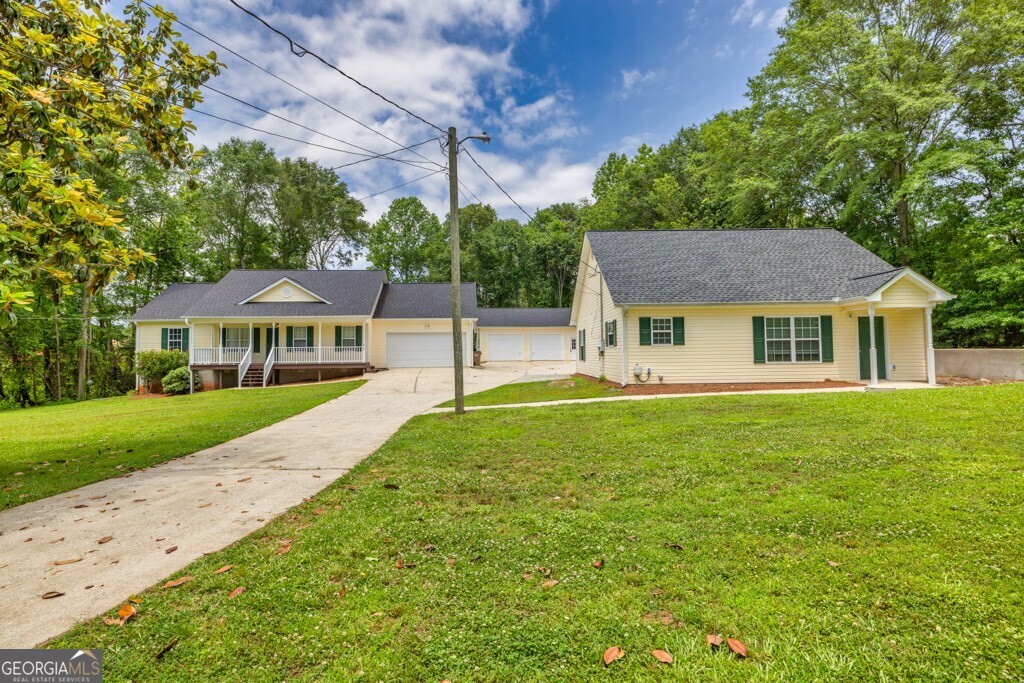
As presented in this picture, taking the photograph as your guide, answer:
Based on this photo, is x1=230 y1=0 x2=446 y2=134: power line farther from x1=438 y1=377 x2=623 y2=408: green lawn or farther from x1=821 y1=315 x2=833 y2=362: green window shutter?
x1=821 y1=315 x2=833 y2=362: green window shutter

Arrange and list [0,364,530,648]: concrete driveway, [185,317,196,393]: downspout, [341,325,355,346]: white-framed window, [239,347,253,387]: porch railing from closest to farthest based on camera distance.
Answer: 1. [0,364,530,648]: concrete driveway
2. [239,347,253,387]: porch railing
3. [185,317,196,393]: downspout
4. [341,325,355,346]: white-framed window

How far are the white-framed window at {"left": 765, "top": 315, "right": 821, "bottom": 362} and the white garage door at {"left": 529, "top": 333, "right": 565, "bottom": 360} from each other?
17.0 metres

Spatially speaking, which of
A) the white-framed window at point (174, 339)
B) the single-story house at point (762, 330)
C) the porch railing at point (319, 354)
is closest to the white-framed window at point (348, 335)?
the porch railing at point (319, 354)

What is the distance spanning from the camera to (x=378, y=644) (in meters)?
2.35

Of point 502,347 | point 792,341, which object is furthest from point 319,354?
point 792,341

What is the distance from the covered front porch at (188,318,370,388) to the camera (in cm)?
2047

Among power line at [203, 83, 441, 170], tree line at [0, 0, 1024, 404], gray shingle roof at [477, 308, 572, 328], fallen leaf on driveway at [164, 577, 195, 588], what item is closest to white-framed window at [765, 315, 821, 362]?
tree line at [0, 0, 1024, 404]

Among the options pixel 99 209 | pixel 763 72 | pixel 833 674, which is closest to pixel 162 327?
pixel 99 209

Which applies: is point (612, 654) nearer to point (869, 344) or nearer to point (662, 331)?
point (662, 331)

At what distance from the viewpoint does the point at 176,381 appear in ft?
65.8

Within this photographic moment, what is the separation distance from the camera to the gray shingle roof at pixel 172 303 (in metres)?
22.7

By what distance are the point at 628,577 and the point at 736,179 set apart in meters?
25.7

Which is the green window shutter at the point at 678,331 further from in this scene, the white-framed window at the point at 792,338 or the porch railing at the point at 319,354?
the porch railing at the point at 319,354

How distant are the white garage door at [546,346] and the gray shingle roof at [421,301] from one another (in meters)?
6.08
